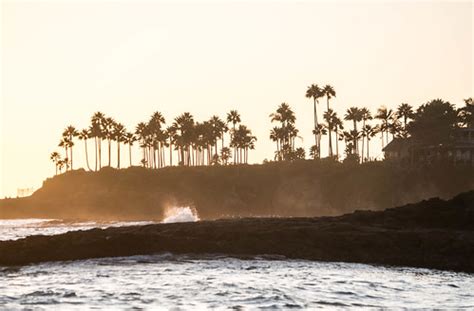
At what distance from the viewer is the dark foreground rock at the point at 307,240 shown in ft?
98.3

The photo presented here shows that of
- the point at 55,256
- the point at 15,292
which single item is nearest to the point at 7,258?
the point at 55,256

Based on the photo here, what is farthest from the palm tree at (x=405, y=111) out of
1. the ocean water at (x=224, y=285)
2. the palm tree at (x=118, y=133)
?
the ocean water at (x=224, y=285)

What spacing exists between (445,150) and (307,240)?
8508 cm

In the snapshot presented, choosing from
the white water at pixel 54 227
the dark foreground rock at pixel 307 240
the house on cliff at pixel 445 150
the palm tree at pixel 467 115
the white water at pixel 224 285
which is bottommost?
the white water at pixel 54 227

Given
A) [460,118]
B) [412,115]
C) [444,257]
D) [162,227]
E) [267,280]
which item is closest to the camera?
[267,280]

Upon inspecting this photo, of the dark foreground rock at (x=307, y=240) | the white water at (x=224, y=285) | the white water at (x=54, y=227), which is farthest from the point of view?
the white water at (x=54, y=227)

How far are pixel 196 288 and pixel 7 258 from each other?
13.4 m

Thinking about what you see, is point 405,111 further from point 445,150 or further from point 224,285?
point 224,285

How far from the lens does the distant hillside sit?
103438 millimetres

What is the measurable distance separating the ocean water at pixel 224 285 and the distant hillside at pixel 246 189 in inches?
3026

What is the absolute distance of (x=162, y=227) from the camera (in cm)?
3516

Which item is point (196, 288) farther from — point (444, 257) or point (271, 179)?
point (271, 179)

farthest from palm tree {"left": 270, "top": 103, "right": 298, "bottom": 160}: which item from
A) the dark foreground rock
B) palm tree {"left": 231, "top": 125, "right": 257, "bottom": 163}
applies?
the dark foreground rock

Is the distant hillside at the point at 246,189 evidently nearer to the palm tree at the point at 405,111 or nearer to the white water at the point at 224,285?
the palm tree at the point at 405,111
